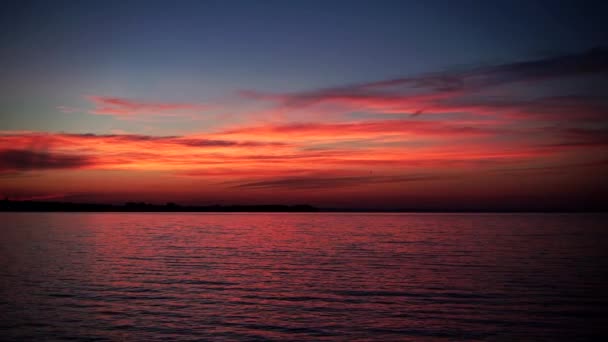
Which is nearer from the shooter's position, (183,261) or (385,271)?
(385,271)

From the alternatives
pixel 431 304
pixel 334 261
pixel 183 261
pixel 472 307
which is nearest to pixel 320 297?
pixel 431 304

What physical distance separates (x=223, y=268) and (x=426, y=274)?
1466 centimetres

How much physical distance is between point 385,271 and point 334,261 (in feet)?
23.5

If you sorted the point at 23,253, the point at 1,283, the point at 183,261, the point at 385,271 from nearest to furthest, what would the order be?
1. the point at 1,283
2. the point at 385,271
3. the point at 183,261
4. the point at 23,253

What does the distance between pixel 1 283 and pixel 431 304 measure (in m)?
24.9

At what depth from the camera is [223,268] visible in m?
36.6

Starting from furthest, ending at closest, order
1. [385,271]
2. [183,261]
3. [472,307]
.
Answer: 1. [183,261]
2. [385,271]
3. [472,307]

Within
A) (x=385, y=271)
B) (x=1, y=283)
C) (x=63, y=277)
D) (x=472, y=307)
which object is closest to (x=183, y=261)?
(x=63, y=277)

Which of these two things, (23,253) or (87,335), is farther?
(23,253)

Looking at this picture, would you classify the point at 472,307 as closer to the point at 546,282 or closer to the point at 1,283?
the point at 546,282

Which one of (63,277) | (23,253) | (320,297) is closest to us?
(320,297)

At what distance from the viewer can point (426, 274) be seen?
109 feet

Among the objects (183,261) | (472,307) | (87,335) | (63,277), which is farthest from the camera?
(183,261)

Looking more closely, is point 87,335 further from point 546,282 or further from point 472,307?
point 546,282
